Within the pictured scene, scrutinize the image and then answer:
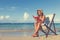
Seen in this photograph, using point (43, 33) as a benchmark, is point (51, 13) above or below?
above

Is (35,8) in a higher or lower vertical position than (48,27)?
higher

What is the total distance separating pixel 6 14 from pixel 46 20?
746 mm

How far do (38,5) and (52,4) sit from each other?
0.25m

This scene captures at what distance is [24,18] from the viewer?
493cm

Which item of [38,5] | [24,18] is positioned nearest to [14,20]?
[24,18]

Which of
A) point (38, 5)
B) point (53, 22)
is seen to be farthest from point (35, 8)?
point (53, 22)

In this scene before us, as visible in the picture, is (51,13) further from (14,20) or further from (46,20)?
(14,20)

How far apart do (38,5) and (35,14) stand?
0.19 metres

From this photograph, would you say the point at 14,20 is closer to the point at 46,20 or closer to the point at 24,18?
the point at 24,18

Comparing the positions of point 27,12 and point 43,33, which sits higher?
point 27,12

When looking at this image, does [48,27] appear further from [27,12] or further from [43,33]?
[27,12]

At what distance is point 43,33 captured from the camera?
495 centimetres

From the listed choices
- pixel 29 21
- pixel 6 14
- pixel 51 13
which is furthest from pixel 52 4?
pixel 6 14

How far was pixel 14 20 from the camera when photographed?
4980 millimetres
